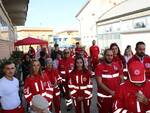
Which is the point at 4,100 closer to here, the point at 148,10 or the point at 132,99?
the point at 132,99

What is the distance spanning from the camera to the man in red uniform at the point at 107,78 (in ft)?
26.6

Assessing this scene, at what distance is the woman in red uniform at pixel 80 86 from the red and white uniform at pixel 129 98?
3437 mm

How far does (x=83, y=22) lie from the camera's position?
57781 millimetres

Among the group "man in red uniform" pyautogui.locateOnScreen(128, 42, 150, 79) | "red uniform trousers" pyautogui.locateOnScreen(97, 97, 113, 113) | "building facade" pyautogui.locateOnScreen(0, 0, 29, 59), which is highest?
"building facade" pyautogui.locateOnScreen(0, 0, 29, 59)

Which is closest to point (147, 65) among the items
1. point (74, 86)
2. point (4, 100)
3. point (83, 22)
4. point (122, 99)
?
point (74, 86)

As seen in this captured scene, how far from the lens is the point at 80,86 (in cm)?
851

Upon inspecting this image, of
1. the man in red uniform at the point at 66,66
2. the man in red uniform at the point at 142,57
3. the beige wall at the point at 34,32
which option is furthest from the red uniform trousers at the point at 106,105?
the beige wall at the point at 34,32

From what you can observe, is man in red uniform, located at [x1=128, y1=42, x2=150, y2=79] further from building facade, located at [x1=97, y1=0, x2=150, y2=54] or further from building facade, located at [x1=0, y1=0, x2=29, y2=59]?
building facade, located at [x1=97, y1=0, x2=150, y2=54]

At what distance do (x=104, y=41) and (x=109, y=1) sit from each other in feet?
77.1

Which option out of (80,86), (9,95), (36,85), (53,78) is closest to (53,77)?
(53,78)

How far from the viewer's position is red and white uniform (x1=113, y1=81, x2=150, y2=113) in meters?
4.95

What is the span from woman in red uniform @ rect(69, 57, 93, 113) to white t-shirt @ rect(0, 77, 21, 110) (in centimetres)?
172

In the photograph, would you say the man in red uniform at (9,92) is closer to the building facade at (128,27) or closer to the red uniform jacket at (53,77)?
the red uniform jacket at (53,77)

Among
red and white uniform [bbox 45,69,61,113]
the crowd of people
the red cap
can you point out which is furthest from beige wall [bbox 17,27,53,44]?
the red cap
